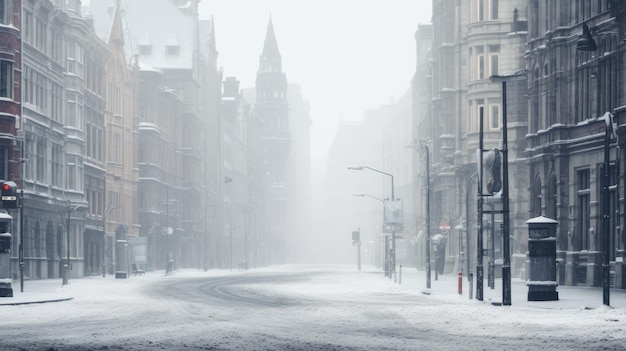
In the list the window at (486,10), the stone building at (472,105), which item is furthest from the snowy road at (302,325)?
the window at (486,10)

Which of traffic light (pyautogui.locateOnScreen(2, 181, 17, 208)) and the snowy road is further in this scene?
traffic light (pyautogui.locateOnScreen(2, 181, 17, 208))

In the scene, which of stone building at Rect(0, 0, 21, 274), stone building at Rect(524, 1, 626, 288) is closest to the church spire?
stone building at Rect(0, 0, 21, 274)

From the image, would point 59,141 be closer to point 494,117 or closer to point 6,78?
point 6,78

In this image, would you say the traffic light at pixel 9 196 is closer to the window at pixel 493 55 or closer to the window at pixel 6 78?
the window at pixel 6 78

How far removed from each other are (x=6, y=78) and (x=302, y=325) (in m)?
38.1

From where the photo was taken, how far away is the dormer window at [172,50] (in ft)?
450

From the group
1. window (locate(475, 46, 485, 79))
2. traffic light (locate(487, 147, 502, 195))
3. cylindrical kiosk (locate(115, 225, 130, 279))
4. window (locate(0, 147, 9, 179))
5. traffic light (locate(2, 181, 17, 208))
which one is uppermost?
window (locate(475, 46, 485, 79))

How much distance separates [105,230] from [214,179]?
6045cm

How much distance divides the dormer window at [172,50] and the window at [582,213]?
8435 centimetres

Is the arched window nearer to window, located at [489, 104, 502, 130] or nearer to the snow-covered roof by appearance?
window, located at [489, 104, 502, 130]

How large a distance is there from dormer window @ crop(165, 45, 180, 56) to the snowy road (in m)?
94.2

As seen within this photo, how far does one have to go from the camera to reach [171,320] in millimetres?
31203

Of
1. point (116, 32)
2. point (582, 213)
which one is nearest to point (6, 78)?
point (582, 213)

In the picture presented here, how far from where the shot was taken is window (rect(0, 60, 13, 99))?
63.5m
